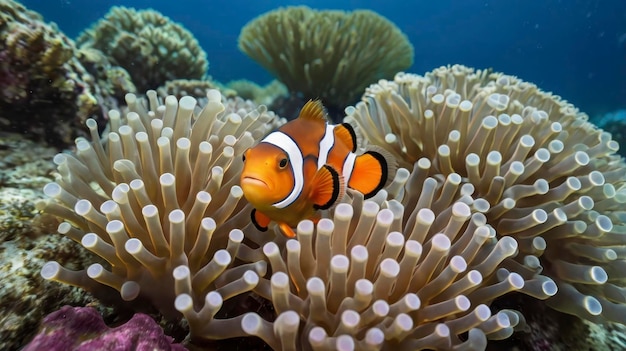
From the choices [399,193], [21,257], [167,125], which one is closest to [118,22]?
[167,125]

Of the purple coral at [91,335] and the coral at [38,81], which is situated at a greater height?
the coral at [38,81]

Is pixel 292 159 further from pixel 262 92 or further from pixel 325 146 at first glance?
pixel 262 92

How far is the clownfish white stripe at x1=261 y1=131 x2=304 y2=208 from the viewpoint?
3.29ft

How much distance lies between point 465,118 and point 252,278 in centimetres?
107

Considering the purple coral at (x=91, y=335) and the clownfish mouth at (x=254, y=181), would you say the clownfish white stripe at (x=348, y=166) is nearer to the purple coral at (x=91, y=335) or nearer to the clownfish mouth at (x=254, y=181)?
the clownfish mouth at (x=254, y=181)

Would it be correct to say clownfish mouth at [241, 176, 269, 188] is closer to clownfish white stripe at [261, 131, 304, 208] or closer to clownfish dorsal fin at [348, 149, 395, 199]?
clownfish white stripe at [261, 131, 304, 208]

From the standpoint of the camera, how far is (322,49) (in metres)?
4.52

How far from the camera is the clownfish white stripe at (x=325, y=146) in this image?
114cm

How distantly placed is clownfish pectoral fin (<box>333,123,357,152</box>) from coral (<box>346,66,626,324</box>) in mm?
271

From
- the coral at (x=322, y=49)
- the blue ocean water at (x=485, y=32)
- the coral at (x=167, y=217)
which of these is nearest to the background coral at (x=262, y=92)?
the coral at (x=322, y=49)

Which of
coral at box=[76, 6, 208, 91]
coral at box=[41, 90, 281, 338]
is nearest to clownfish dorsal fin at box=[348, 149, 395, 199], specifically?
coral at box=[41, 90, 281, 338]

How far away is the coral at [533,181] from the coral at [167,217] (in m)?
0.63

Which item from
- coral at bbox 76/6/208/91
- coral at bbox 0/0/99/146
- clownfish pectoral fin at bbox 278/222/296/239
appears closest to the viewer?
clownfish pectoral fin at bbox 278/222/296/239

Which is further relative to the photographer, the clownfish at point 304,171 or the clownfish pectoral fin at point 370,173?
the clownfish pectoral fin at point 370,173
